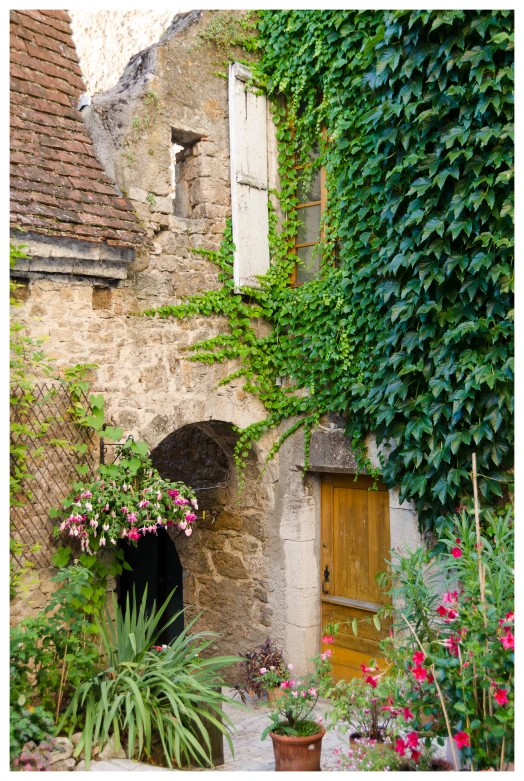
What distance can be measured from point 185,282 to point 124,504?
1.89m

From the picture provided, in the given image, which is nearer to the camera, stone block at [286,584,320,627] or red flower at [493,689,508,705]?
red flower at [493,689,508,705]

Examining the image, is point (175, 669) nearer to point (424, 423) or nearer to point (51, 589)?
point (51, 589)

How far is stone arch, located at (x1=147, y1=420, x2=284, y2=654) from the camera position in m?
6.20

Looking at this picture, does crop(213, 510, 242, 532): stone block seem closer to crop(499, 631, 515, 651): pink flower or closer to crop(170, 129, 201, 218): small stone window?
crop(170, 129, 201, 218): small stone window

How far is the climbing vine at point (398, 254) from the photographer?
4348mm

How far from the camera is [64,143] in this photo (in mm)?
5082

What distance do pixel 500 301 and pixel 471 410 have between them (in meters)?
0.70

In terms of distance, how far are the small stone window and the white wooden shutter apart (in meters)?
0.35

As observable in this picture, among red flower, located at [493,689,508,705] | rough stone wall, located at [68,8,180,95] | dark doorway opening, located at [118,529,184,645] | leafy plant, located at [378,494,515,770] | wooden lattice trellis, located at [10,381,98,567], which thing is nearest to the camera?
red flower, located at [493,689,508,705]

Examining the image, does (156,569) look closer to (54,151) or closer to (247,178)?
(247,178)

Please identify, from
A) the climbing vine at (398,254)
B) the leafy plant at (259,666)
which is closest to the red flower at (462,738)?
the climbing vine at (398,254)

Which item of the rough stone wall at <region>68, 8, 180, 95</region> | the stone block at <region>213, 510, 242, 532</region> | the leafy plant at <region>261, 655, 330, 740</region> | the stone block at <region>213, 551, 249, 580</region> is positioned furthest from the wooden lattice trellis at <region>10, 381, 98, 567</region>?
the rough stone wall at <region>68, 8, 180, 95</region>

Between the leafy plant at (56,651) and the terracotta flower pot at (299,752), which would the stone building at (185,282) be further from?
the terracotta flower pot at (299,752)

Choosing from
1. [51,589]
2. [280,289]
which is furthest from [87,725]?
[280,289]
